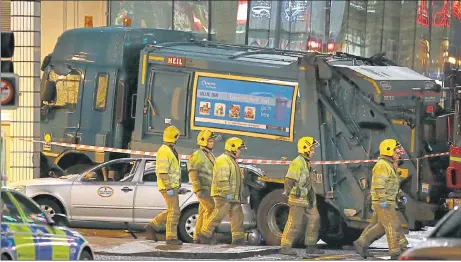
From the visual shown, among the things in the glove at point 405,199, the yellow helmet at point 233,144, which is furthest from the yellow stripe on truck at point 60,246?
the glove at point 405,199

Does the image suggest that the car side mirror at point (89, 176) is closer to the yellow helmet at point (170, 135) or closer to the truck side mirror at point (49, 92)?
the yellow helmet at point (170, 135)

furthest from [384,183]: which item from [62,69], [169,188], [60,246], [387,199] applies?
[62,69]

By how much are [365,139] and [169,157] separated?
114 inches

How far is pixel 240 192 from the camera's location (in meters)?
18.7

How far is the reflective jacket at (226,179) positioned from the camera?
18.5m

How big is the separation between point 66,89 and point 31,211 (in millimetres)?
9168

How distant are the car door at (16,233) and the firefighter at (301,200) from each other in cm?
568

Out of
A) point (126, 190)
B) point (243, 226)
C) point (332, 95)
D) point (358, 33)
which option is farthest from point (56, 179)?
point (358, 33)

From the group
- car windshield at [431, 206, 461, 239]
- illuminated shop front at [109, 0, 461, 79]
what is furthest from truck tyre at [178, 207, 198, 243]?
illuminated shop front at [109, 0, 461, 79]

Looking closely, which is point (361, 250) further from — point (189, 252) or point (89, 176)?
point (89, 176)

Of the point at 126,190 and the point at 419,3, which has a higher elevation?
the point at 419,3

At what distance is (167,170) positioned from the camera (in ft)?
60.8

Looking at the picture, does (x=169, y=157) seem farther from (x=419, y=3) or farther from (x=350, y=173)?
(x=419, y=3)

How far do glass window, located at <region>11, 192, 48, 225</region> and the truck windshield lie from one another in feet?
28.8
